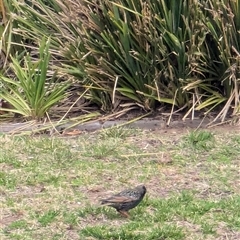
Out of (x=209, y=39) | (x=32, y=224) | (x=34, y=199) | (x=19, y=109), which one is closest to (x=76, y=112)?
(x=19, y=109)

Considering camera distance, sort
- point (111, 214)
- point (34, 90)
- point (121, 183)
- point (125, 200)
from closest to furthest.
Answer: point (125, 200), point (111, 214), point (121, 183), point (34, 90)

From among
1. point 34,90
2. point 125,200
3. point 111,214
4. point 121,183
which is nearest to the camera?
point 125,200

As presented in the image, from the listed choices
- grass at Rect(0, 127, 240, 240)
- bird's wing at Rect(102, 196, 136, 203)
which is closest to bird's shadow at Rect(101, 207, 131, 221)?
grass at Rect(0, 127, 240, 240)

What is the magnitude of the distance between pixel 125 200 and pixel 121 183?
833 millimetres

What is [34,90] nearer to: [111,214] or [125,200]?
[111,214]

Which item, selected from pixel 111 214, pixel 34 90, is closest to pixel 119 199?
pixel 111 214

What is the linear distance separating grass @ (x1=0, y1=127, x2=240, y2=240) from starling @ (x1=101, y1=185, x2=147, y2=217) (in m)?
0.09

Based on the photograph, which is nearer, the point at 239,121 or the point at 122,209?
the point at 122,209

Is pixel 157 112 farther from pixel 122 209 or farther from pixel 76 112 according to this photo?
pixel 122 209

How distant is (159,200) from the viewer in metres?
5.36

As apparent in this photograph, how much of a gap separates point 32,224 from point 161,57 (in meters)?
3.06

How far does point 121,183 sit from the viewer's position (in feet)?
19.0

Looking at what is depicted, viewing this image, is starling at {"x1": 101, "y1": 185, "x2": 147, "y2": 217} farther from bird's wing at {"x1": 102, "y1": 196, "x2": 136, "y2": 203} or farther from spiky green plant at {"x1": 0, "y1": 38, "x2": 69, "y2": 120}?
spiky green plant at {"x1": 0, "y1": 38, "x2": 69, "y2": 120}

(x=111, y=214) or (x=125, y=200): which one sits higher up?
(x=125, y=200)
